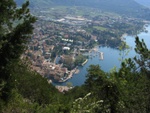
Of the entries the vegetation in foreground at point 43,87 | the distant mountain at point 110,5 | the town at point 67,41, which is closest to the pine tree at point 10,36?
the vegetation in foreground at point 43,87

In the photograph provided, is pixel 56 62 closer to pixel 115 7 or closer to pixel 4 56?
pixel 4 56

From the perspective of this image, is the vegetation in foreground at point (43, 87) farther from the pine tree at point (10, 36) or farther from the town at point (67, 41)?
the town at point (67, 41)

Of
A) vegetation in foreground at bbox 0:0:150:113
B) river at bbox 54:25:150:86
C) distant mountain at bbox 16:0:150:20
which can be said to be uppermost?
vegetation in foreground at bbox 0:0:150:113

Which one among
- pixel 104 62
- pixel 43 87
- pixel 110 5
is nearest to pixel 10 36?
pixel 43 87

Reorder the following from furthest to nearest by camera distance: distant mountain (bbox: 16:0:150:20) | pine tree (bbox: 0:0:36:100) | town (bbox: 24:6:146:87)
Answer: distant mountain (bbox: 16:0:150:20), town (bbox: 24:6:146:87), pine tree (bbox: 0:0:36:100)

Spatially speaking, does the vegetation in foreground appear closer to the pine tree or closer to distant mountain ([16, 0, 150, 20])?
the pine tree

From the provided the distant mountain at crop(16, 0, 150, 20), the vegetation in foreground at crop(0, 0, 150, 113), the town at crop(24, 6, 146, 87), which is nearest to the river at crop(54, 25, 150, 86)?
the town at crop(24, 6, 146, 87)

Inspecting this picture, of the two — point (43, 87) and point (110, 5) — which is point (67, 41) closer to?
point (43, 87)
